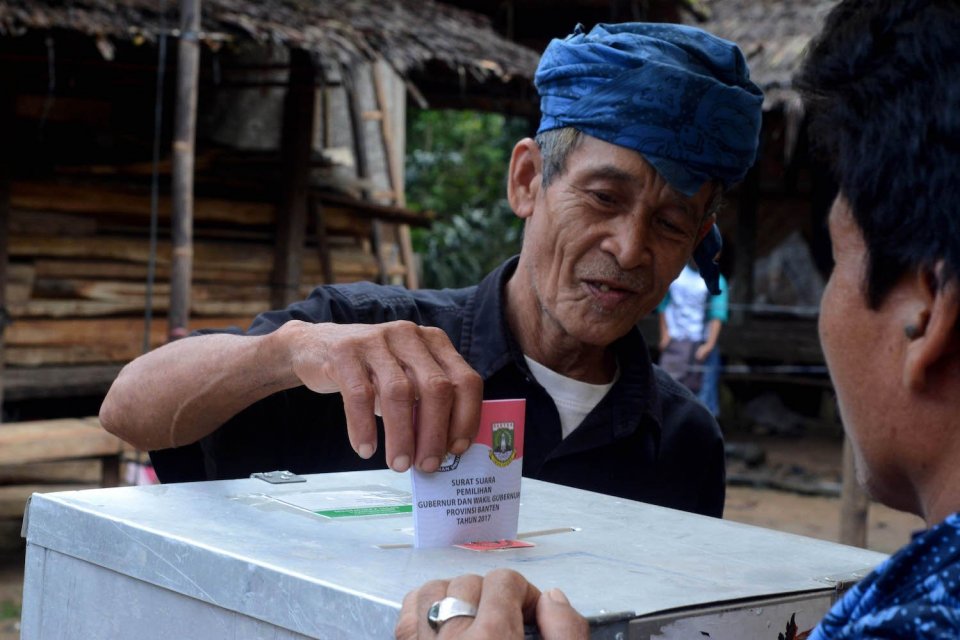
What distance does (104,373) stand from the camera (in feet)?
25.7

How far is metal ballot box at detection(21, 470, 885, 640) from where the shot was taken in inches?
45.7

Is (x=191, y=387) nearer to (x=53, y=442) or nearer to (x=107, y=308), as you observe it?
(x=53, y=442)

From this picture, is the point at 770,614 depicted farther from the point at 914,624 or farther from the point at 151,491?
the point at 151,491

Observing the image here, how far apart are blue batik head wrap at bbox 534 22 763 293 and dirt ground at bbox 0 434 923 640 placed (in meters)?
4.71

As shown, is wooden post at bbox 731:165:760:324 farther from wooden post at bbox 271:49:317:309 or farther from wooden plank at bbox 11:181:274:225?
wooden plank at bbox 11:181:274:225

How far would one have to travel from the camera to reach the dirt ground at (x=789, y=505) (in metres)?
7.12

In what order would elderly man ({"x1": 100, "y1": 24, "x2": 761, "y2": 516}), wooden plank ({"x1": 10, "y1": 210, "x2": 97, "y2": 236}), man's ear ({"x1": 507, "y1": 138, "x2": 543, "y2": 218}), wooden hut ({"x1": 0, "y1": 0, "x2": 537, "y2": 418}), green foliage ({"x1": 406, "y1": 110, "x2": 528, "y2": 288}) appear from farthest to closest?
green foliage ({"x1": 406, "y1": 110, "x2": 528, "y2": 288}), wooden plank ({"x1": 10, "y1": 210, "x2": 97, "y2": 236}), wooden hut ({"x1": 0, "y1": 0, "x2": 537, "y2": 418}), man's ear ({"x1": 507, "y1": 138, "x2": 543, "y2": 218}), elderly man ({"x1": 100, "y1": 24, "x2": 761, "y2": 516})

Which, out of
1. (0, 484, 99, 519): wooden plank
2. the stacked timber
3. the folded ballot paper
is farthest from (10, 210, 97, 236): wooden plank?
the folded ballot paper

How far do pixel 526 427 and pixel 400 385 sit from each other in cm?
87

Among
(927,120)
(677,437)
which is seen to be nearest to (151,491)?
(927,120)

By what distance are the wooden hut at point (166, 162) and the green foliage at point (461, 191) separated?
6.94 meters

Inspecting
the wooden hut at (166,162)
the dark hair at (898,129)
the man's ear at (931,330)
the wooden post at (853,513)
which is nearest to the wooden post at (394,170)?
the wooden hut at (166,162)

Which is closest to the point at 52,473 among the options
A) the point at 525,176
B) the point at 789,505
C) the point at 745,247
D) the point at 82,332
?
the point at 82,332

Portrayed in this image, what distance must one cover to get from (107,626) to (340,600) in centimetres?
40
